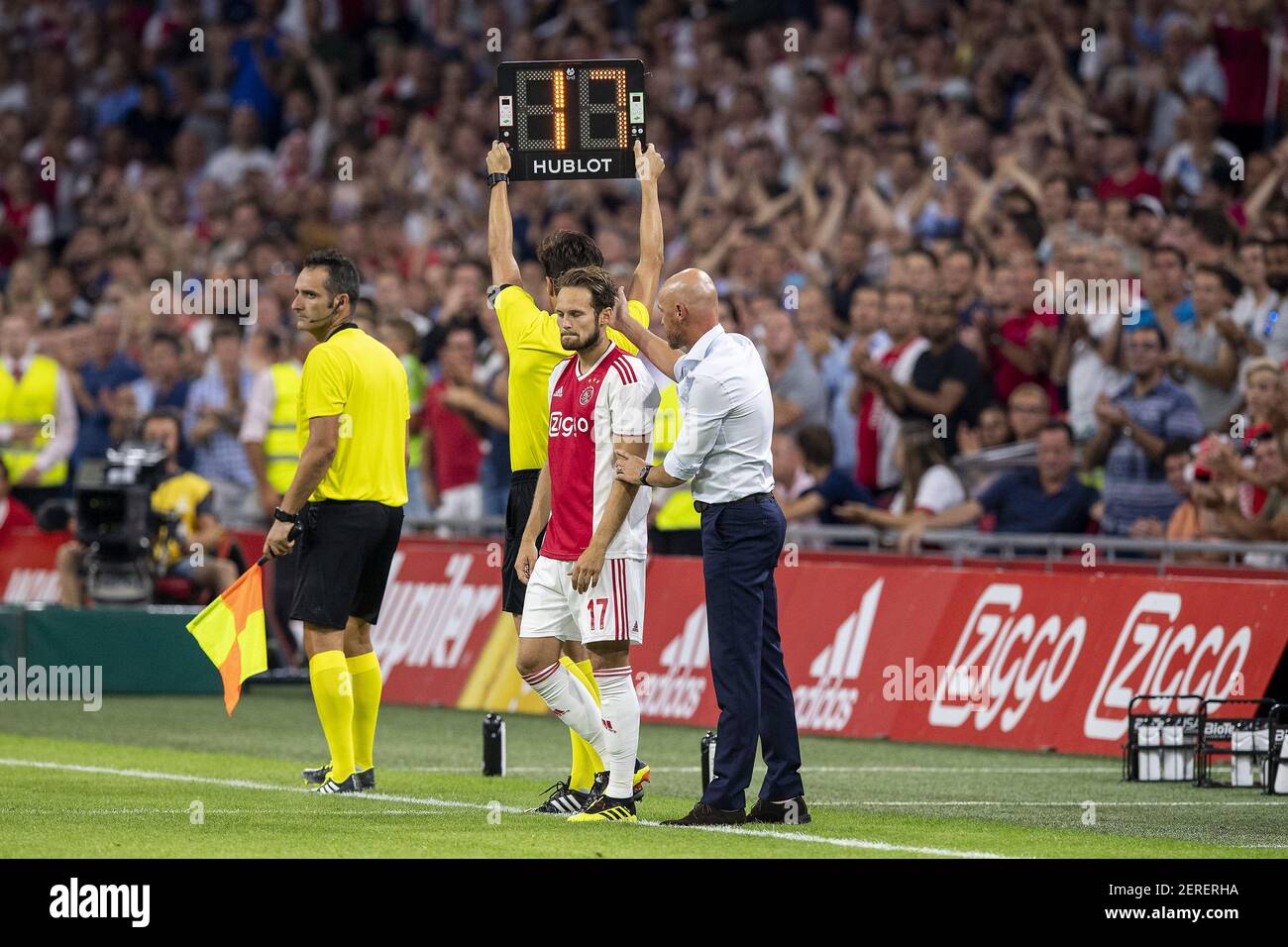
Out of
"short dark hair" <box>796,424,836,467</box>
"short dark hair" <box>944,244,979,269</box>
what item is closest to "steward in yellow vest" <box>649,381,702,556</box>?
"short dark hair" <box>796,424,836,467</box>

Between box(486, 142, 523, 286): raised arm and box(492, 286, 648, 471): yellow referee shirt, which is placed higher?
box(486, 142, 523, 286): raised arm

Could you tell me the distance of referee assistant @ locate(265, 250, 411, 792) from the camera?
12.0 meters

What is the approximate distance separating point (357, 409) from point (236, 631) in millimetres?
1260

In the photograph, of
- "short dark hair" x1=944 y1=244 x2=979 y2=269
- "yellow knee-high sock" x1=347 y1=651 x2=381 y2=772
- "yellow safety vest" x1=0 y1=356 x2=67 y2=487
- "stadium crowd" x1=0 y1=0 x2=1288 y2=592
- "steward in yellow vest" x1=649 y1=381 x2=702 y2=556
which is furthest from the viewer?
"yellow safety vest" x1=0 y1=356 x2=67 y2=487

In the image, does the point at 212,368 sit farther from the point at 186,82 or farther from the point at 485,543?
the point at 186,82

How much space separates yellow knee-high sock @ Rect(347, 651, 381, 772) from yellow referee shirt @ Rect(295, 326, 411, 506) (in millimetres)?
823

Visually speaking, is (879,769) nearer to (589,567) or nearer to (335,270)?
(589,567)

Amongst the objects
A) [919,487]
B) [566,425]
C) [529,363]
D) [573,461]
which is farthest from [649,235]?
[919,487]

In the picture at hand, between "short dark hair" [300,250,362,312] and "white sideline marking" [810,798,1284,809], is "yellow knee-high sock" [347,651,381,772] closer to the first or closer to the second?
"short dark hair" [300,250,362,312]

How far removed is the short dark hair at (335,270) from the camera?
40.1ft

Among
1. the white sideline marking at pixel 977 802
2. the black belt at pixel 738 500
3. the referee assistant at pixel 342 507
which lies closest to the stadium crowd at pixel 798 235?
the white sideline marking at pixel 977 802

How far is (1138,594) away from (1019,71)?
289 inches

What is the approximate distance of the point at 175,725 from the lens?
16.5m
